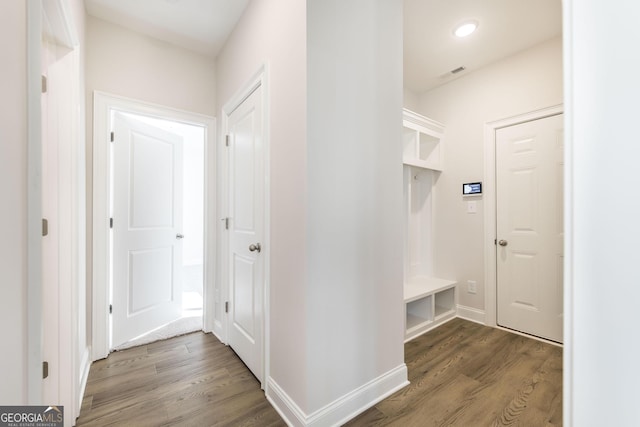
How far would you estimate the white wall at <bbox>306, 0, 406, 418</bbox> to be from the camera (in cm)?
137

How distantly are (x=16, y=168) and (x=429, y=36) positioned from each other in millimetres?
2908

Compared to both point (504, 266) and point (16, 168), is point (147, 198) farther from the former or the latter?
point (504, 266)

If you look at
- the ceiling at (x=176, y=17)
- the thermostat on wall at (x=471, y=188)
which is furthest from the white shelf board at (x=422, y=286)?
the ceiling at (x=176, y=17)

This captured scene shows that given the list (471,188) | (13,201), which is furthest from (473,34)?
(13,201)

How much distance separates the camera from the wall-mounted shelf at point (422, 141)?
2.80 m

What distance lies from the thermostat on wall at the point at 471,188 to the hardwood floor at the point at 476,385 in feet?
4.81

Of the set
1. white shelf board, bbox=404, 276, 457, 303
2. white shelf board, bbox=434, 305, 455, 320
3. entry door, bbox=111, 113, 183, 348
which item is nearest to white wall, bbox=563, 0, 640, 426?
white shelf board, bbox=404, 276, 457, 303

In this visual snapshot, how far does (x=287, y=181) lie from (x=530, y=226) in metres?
2.50

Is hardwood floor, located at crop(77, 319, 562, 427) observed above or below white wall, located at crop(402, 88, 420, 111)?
below

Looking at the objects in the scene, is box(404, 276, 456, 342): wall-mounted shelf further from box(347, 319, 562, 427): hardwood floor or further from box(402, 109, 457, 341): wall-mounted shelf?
box(347, 319, 562, 427): hardwood floor

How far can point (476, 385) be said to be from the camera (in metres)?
1.77

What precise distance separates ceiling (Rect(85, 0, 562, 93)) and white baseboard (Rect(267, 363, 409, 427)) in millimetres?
2745

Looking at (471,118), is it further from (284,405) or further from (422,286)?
(284,405)

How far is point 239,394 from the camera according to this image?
1.68 m
